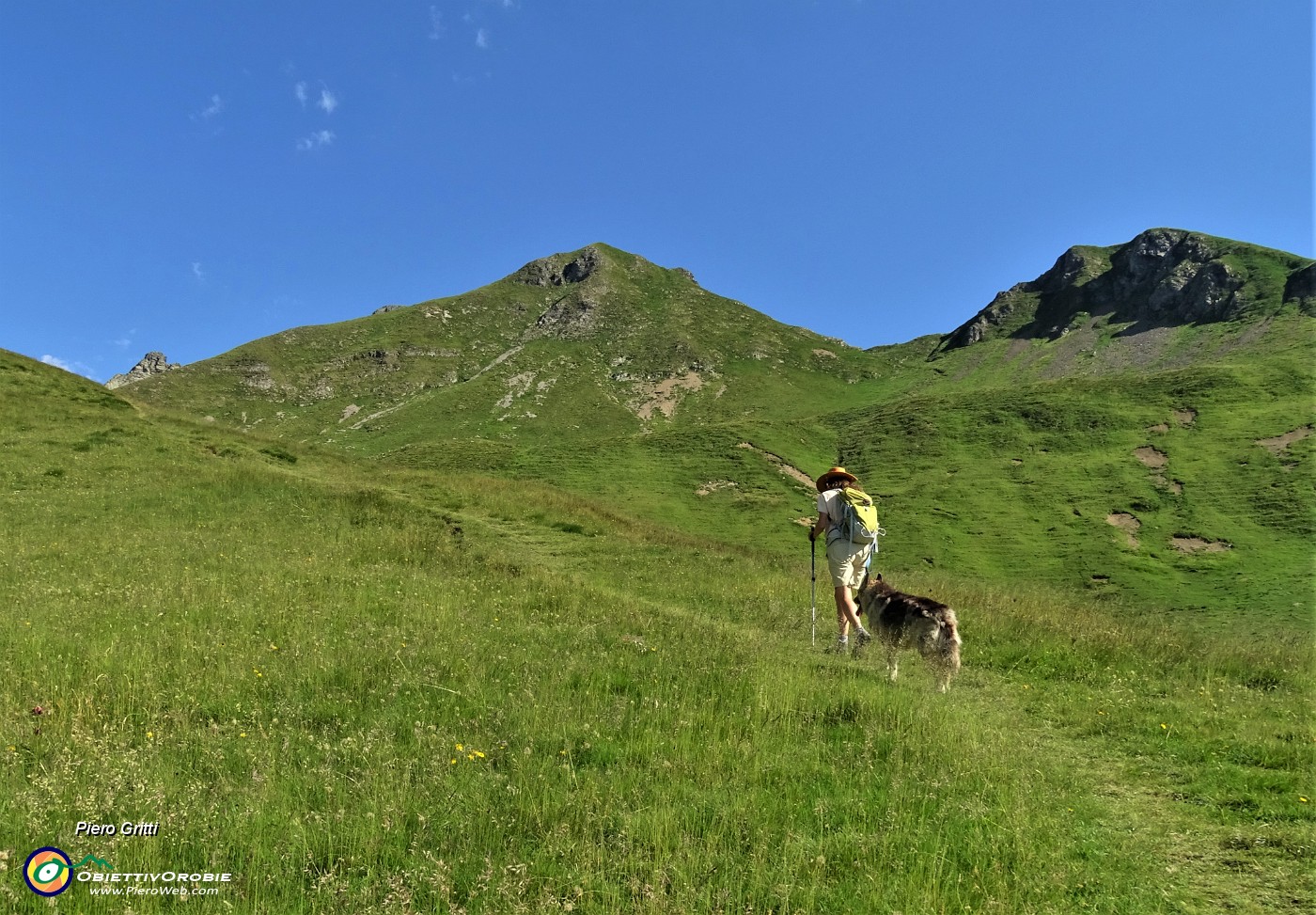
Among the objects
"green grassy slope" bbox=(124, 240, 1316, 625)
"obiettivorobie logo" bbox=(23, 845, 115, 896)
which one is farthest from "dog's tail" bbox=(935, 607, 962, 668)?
"green grassy slope" bbox=(124, 240, 1316, 625)

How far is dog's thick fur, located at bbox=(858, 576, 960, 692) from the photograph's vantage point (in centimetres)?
958

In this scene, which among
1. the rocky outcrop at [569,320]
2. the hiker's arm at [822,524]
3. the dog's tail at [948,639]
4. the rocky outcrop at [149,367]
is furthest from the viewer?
the rocky outcrop at [149,367]

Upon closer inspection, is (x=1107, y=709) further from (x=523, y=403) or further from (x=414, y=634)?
(x=523, y=403)

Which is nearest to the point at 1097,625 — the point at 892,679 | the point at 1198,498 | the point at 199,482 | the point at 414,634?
the point at 892,679

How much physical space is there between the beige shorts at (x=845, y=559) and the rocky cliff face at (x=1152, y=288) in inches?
5280

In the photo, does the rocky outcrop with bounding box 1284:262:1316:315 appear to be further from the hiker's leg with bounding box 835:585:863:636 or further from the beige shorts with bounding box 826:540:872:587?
the hiker's leg with bounding box 835:585:863:636

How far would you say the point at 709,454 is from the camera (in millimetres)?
60875

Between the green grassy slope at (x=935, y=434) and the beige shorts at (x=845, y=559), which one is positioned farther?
the green grassy slope at (x=935, y=434)

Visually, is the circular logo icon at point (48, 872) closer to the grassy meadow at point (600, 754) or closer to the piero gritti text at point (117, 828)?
the grassy meadow at point (600, 754)

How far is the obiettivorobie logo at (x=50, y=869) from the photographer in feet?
12.1

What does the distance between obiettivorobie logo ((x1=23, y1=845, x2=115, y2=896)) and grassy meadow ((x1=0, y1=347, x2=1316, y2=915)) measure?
83mm

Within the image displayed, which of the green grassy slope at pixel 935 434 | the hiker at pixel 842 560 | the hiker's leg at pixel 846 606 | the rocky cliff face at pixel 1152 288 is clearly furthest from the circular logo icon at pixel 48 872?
the rocky cliff face at pixel 1152 288

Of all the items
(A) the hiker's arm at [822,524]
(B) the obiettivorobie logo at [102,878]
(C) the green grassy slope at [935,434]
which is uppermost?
(C) the green grassy slope at [935,434]

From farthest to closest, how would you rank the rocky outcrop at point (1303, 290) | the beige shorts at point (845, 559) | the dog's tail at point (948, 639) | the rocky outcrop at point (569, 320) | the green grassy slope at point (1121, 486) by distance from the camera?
the rocky outcrop at point (569, 320) < the rocky outcrop at point (1303, 290) < the green grassy slope at point (1121, 486) < the beige shorts at point (845, 559) < the dog's tail at point (948, 639)
